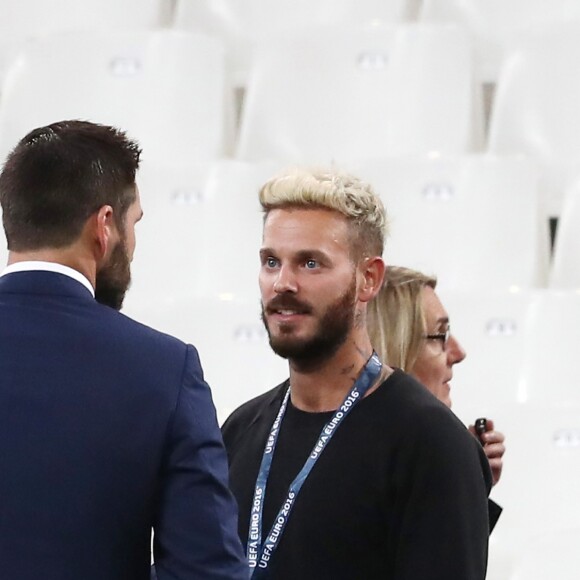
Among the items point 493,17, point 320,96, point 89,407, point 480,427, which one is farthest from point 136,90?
point 89,407

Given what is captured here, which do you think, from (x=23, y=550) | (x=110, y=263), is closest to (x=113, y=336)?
(x=110, y=263)

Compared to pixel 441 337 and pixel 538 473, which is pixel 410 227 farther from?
pixel 441 337

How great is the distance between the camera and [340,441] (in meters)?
1.96

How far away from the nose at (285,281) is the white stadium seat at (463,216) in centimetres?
197

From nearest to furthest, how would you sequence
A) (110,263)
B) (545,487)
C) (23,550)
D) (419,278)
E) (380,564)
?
(23,550) < (110,263) < (380,564) < (419,278) < (545,487)

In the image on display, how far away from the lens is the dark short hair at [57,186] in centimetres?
165

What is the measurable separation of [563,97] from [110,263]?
289 centimetres

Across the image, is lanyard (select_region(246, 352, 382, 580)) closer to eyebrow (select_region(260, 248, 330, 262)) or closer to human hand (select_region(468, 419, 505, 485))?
eyebrow (select_region(260, 248, 330, 262))

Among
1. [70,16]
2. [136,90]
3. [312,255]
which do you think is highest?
[70,16]

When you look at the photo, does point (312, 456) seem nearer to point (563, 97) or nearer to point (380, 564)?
point (380, 564)

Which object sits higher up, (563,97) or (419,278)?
(563,97)

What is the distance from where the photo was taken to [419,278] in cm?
245

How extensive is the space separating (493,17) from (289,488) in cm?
304

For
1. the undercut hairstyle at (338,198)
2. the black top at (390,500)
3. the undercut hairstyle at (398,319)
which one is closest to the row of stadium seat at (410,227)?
the undercut hairstyle at (398,319)
